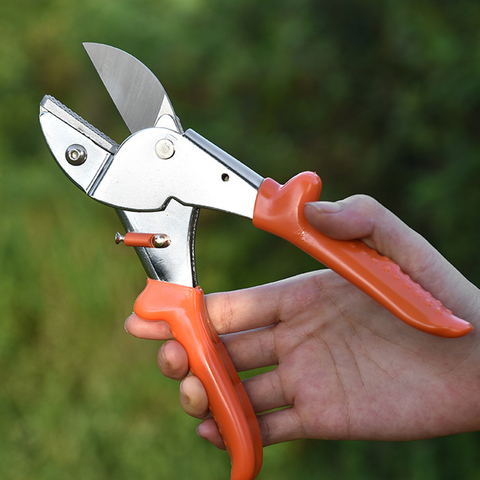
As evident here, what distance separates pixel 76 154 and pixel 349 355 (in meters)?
0.82

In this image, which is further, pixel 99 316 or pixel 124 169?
pixel 99 316

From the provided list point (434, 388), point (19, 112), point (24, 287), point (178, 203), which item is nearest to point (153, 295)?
point (178, 203)

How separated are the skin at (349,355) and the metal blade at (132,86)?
473mm

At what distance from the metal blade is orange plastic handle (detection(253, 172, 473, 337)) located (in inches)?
11.7

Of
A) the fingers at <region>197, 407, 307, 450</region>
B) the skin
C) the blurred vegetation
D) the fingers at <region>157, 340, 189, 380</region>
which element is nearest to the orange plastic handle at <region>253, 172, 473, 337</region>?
the skin

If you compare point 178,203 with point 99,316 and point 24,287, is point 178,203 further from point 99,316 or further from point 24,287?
point 24,287

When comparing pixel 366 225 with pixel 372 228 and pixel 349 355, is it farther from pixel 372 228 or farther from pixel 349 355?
pixel 349 355

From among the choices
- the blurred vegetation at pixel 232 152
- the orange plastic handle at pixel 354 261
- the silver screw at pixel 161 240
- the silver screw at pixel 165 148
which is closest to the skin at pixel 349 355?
the orange plastic handle at pixel 354 261

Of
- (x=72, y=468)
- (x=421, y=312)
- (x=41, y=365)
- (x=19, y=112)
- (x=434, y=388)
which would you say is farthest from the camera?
(x=19, y=112)

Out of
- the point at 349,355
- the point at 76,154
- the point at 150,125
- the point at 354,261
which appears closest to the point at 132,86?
the point at 150,125

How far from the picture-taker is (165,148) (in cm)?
111

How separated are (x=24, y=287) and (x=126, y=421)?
0.80 m

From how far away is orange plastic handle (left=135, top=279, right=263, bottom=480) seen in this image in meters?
1.12

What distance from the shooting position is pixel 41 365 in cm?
221
